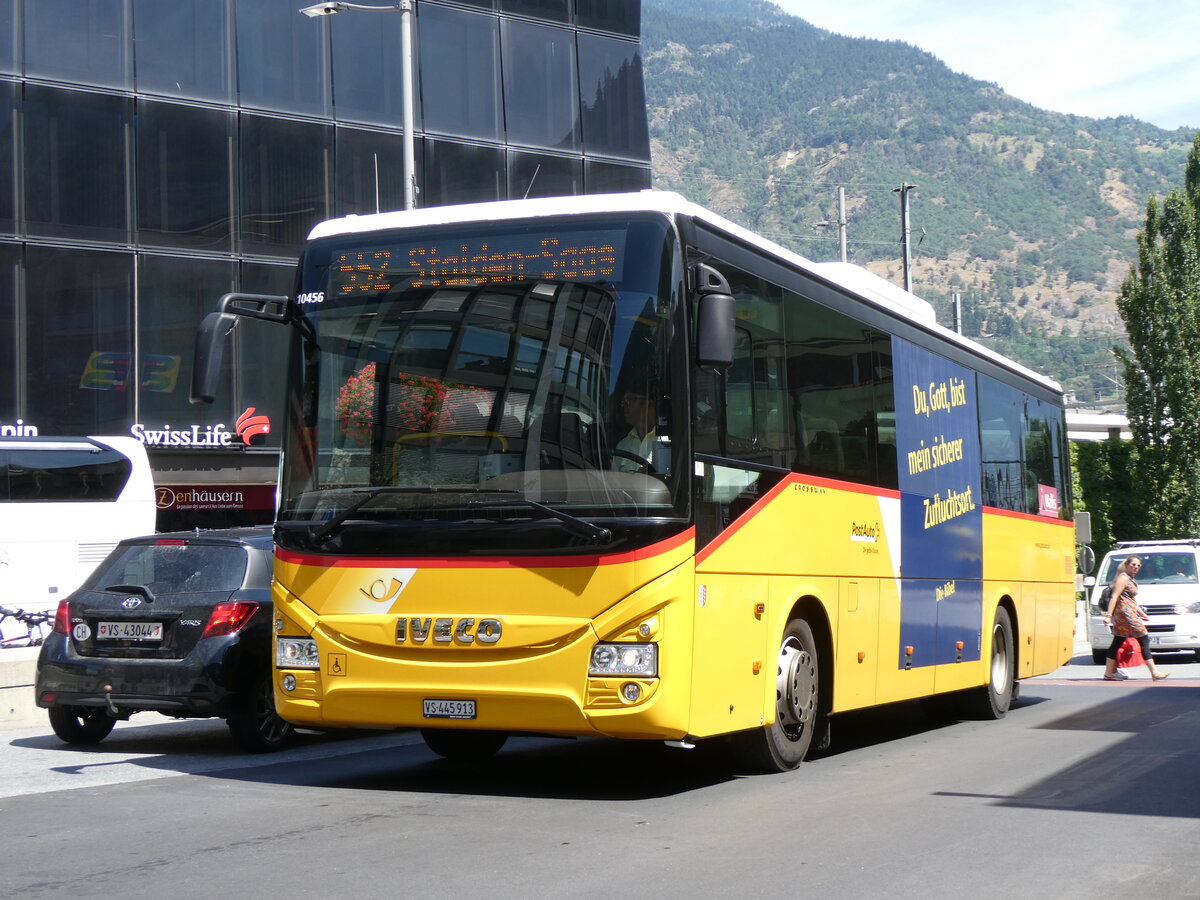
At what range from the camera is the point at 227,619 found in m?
Result: 11.5

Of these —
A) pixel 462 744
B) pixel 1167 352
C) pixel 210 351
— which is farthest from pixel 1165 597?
pixel 1167 352

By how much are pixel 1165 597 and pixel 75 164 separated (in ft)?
69.9

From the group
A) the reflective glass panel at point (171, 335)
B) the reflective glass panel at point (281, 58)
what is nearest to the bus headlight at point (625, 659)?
the reflective glass panel at point (171, 335)

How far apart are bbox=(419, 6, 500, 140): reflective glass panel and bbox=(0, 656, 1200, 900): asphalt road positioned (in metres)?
24.2

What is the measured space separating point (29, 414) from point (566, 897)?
2516 cm

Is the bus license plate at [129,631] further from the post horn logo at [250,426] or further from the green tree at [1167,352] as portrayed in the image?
the green tree at [1167,352]

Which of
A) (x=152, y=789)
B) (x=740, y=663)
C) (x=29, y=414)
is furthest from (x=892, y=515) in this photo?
(x=29, y=414)

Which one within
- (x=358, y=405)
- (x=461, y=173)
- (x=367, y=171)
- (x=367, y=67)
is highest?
(x=367, y=67)

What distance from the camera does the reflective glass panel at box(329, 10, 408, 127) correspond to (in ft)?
112

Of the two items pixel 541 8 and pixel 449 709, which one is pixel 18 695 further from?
pixel 541 8

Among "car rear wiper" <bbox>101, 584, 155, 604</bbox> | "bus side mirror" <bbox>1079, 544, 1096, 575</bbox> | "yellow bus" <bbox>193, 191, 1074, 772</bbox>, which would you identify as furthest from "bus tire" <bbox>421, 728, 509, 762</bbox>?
"bus side mirror" <bbox>1079, 544, 1096, 575</bbox>

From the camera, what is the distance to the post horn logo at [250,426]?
32281 mm

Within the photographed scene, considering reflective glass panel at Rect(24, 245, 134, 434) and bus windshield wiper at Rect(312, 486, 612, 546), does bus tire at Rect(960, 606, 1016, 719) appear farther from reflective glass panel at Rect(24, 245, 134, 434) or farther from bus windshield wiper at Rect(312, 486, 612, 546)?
reflective glass panel at Rect(24, 245, 134, 434)

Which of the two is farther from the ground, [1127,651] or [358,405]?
[358,405]
